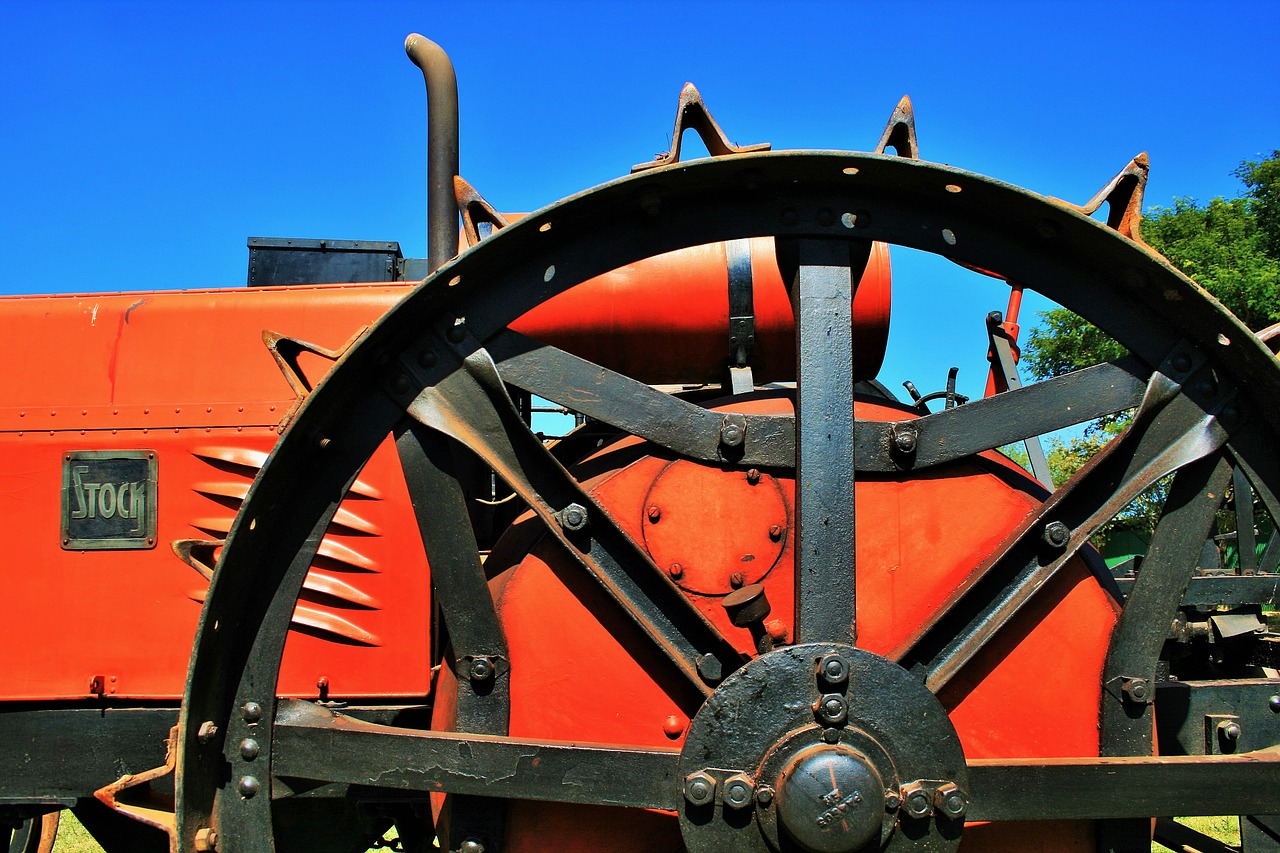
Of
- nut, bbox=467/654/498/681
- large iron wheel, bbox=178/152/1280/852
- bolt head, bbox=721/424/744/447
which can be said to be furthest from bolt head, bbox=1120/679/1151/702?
nut, bbox=467/654/498/681

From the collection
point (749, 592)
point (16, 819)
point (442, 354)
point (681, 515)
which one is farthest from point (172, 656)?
point (749, 592)

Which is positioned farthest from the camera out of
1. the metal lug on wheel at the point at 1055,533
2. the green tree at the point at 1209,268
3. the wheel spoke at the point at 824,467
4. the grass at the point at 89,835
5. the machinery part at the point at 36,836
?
the green tree at the point at 1209,268

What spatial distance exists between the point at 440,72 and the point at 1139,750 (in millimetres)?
2826

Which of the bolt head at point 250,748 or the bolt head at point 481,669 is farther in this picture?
the bolt head at point 481,669

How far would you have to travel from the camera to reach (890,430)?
2078 mm

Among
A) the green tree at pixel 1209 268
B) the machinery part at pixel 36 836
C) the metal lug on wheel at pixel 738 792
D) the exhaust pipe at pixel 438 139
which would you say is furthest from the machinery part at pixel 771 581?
the green tree at pixel 1209 268

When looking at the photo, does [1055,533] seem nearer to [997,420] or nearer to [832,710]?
[997,420]

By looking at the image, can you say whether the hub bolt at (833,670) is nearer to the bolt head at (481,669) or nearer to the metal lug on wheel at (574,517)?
the metal lug on wheel at (574,517)

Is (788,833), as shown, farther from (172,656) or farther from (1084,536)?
(172,656)

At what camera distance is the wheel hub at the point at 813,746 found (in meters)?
1.87

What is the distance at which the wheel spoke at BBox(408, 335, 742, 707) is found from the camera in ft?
6.63

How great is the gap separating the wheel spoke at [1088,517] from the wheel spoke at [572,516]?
17.6 inches

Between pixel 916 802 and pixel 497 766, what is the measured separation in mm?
839

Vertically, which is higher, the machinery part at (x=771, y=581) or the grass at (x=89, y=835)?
the machinery part at (x=771, y=581)
